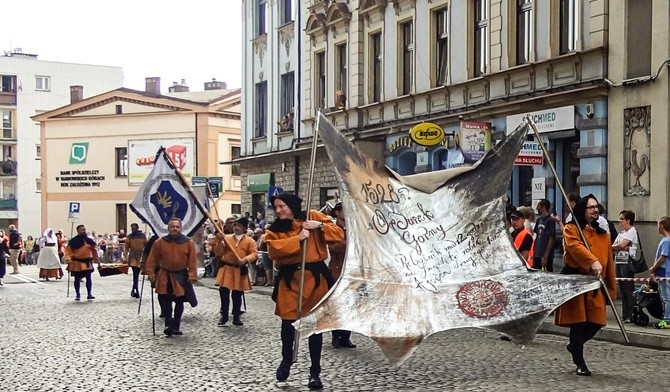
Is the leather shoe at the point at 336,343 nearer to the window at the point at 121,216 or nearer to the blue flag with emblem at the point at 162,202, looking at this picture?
the blue flag with emblem at the point at 162,202

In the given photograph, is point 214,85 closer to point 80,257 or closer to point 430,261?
point 80,257

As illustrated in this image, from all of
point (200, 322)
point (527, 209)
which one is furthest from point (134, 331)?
point (527, 209)

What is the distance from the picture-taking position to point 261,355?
40.5 feet

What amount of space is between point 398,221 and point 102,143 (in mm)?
54434

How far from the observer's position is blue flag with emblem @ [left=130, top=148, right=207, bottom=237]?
1795cm

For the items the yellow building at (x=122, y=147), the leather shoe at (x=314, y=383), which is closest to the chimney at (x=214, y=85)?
the yellow building at (x=122, y=147)

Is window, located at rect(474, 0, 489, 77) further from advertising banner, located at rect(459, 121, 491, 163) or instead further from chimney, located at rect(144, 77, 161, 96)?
chimney, located at rect(144, 77, 161, 96)

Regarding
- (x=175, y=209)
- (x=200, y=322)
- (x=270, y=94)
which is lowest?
(x=200, y=322)

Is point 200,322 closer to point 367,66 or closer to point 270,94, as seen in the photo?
point 367,66

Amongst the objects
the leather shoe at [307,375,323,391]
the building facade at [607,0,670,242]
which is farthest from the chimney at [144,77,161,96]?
the leather shoe at [307,375,323,391]

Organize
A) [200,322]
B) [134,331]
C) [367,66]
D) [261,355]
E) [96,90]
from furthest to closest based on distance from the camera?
[96,90]
[367,66]
[200,322]
[134,331]
[261,355]

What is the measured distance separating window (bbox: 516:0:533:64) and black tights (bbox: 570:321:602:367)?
12.9m

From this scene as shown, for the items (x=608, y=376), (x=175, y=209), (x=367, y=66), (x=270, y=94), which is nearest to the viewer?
(x=608, y=376)

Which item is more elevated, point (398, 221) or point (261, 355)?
point (398, 221)
